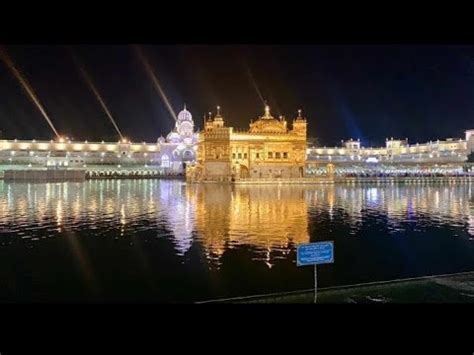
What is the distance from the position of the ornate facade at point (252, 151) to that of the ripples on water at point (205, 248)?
20.6 m

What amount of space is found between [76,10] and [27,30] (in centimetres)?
44

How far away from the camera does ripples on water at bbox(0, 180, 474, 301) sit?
5.20 metres

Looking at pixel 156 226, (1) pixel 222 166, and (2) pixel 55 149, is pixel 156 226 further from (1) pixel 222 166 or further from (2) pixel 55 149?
(2) pixel 55 149

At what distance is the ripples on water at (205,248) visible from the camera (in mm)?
5203

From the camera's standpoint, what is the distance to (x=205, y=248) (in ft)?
22.6

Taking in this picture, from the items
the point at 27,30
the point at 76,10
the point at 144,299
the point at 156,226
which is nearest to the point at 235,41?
the point at 76,10

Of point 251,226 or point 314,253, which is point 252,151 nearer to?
point 251,226

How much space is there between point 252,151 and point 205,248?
27090 mm

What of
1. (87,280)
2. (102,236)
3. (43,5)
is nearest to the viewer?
(43,5)

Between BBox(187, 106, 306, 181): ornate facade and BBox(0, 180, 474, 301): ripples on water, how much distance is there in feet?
67.7

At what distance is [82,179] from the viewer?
104 ft

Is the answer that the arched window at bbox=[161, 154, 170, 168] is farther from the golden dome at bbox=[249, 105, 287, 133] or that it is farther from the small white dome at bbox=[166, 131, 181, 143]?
the golden dome at bbox=[249, 105, 287, 133]

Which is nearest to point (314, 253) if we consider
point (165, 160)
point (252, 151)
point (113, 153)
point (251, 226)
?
point (251, 226)

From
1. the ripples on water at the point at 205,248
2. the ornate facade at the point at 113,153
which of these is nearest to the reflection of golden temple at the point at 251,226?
the ripples on water at the point at 205,248
